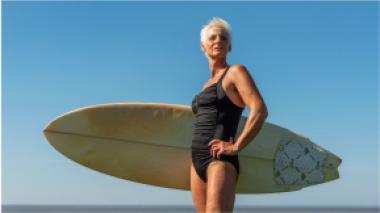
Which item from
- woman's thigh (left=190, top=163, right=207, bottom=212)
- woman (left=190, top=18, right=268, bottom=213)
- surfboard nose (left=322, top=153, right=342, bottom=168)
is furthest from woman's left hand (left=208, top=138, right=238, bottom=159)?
surfboard nose (left=322, top=153, right=342, bottom=168)

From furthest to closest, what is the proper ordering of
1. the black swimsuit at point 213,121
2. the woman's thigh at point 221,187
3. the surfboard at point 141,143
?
the surfboard at point 141,143 → the black swimsuit at point 213,121 → the woman's thigh at point 221,187

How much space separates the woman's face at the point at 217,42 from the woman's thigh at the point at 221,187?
2.04 feet

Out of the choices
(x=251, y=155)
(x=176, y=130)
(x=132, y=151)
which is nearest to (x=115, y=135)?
(x=132, y=151)

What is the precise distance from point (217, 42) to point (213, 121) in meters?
0.45

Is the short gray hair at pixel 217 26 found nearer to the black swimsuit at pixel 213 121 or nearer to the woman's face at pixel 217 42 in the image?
the woman's face at pixel 217 42

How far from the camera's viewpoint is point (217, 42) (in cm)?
340

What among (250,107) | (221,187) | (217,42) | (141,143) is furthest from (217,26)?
(141,143)

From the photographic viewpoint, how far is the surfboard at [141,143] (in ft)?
15.8

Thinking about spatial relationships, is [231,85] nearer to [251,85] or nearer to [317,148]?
[251,85]

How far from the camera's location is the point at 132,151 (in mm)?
4875

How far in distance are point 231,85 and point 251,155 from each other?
1.70 meters

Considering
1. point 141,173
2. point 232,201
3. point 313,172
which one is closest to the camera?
point 232,201

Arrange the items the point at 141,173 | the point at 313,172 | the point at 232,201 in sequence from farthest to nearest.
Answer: the point at 313,172 < the point at 141,173 < the point at 232,201

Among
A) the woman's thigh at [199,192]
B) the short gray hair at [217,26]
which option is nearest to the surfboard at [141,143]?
the woman's thigh at [199,192]
